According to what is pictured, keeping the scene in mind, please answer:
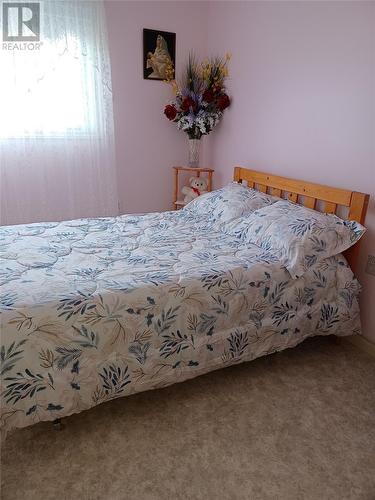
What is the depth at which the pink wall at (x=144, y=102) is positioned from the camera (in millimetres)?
3125

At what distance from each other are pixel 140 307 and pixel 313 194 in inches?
56.1

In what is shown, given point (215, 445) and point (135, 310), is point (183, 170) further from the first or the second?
point (215, 445)

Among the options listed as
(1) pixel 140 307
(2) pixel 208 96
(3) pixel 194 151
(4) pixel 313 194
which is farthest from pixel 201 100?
Result: (1) pixel 140 307

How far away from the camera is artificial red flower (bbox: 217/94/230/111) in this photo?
10.3 feet

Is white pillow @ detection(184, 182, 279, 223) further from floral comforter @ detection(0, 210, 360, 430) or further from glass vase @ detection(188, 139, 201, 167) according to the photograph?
glass vase @ detection(188, 139, 201, 167)

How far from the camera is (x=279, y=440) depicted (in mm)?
1556

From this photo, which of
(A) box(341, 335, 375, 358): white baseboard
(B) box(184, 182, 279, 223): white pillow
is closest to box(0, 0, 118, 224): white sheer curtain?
(B) box(184, 182, 279, 223): white pillow

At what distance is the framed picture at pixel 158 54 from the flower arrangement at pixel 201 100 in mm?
120

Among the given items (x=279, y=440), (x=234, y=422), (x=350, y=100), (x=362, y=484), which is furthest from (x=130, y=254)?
(x=350, y=100)

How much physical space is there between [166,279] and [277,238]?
73 cm

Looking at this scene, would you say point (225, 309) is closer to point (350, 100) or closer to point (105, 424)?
point (105, 424)

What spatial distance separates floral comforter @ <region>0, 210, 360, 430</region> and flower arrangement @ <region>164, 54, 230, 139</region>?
139cm

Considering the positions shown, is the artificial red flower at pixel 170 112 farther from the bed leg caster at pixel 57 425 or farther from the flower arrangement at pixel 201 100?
the bed leg caster at pixel 57 425

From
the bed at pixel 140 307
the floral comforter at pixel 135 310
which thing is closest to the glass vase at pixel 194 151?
the bed at pixel 140 307
